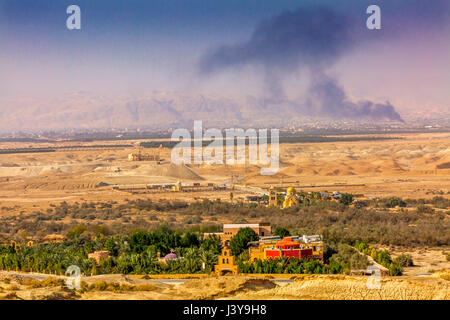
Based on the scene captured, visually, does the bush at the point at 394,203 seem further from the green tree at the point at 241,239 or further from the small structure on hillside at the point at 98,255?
the small structure on hillside at the point at 98,255

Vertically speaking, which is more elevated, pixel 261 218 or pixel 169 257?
pixel 169 257

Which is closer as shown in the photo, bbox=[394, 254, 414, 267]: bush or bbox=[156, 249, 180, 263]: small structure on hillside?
bbox=[156, 249, 180, 263]: small structure on hillside

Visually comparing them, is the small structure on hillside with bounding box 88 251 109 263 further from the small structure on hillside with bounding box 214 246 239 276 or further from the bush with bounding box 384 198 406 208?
the bush with bounding box 384 198 406 208

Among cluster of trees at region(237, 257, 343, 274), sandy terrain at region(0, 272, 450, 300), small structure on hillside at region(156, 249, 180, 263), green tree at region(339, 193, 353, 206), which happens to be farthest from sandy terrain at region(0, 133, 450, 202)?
sandy terrain at region(0, 272, 450, 300)

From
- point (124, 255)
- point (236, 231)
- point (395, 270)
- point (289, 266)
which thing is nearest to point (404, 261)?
point (395, 270)

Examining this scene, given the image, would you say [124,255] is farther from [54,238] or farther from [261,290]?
[261,290]

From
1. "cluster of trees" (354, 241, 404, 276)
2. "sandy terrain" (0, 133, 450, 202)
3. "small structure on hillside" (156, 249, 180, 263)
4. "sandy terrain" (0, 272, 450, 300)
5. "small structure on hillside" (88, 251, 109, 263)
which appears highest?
"sandy terrain" (0, 272, 450, 300)
